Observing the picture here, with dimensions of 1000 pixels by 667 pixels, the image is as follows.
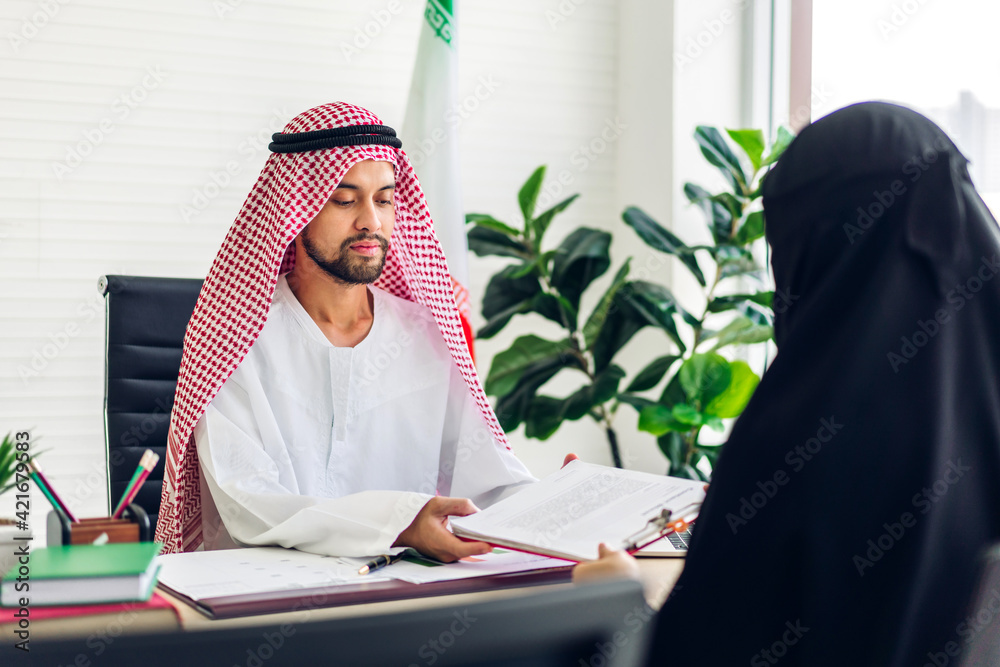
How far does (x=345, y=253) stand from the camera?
187cm

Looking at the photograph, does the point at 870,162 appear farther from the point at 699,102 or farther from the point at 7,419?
the point at 7,419

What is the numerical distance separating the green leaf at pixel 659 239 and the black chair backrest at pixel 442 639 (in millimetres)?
2642

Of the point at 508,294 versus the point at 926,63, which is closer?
the point at 926,63

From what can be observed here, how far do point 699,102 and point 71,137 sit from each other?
2.30 m

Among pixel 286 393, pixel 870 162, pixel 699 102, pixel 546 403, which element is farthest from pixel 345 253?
pixel 699 102

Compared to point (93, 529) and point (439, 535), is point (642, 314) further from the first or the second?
point (93, 529)

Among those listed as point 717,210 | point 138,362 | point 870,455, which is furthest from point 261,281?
point 717,210

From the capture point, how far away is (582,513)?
4.00 feet

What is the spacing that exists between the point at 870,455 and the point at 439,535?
2.06 feet

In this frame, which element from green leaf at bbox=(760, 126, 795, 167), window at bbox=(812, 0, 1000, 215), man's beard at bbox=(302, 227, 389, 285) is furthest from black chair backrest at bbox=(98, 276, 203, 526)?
window at bbox=(812, 0, 1000, 215)

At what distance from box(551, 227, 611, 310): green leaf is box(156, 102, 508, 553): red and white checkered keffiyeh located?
112 cm

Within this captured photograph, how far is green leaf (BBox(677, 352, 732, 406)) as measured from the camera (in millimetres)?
2834

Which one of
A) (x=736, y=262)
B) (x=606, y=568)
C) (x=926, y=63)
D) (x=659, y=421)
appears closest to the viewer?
(x=606, y=568)

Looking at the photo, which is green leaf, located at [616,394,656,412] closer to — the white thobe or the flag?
the flag
